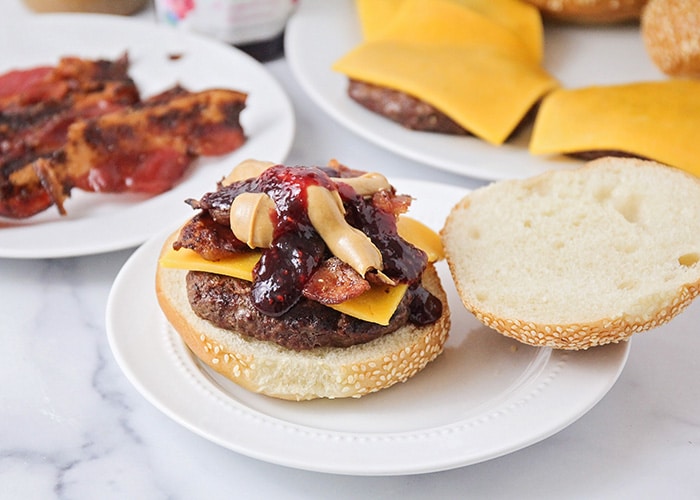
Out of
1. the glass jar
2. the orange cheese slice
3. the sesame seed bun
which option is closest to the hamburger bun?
the orange cheese slice

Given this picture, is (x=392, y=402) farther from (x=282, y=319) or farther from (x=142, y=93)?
(x=142, y=93)

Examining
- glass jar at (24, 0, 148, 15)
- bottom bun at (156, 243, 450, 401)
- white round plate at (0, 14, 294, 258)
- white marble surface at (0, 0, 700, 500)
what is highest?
bottom bun at (156, 243, 450, 401)

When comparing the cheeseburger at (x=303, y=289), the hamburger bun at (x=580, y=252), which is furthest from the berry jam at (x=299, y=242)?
the hamburger bun at (x=580, y=252)

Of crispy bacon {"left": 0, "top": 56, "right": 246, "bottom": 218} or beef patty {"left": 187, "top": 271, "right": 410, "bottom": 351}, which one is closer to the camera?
beef patty {"left": 187, "top": 271, "right": 410, "bottom": 351}

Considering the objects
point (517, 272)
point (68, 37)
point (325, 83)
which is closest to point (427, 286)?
point (517, 272)

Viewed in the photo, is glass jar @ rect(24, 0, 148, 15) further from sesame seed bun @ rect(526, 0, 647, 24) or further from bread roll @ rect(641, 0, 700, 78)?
bread roll @ rect(641, 0, 700, 78)

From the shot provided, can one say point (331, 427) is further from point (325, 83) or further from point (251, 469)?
point (325, 83)

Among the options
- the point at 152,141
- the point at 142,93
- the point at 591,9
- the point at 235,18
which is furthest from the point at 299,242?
the point at 591,9

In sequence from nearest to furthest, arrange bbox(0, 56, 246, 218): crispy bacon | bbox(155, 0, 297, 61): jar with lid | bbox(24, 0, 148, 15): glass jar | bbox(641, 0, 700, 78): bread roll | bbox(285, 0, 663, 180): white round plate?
bbox(0, 56, 246, 218): crispy bacon, bbox(285, 0, 663, 180): white round plate, bbox(641, 0, 700, 78): bread roll, bbox(155, 0, 297, 61): jar with lid, bbox(24, 0, 148, 15): glass jar
